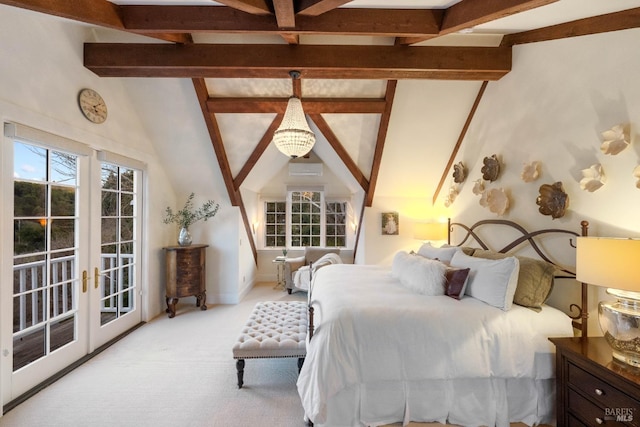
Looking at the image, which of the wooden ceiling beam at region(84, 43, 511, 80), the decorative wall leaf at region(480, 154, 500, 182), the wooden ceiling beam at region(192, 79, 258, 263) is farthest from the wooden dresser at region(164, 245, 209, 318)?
the decorative wall leaf at region(480, 154, 500, 182)

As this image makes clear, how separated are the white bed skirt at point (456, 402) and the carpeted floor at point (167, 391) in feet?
1.73

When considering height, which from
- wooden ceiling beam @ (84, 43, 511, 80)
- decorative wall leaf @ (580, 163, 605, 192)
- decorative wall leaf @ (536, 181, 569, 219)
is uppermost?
wooden ceiling beam @ (84, 43, 511, 80)

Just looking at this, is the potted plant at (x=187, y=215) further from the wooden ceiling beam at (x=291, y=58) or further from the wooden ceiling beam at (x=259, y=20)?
the wooden ceiling beam at (x=259, y=20)

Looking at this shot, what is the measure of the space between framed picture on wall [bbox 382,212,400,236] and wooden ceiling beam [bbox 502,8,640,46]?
278 cm

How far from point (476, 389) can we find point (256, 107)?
348 centimetres

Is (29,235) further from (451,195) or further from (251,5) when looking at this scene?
(451,195)

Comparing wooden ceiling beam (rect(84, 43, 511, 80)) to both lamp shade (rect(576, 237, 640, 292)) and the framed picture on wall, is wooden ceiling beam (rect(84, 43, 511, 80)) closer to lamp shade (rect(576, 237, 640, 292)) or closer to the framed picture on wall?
lamp shade (rect(576, 237, 640, 292))

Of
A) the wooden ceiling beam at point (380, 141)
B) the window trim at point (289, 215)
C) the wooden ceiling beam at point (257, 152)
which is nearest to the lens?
the wooden ceiling beam at point (380, 141)

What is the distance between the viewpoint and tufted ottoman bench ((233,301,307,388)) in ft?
7.77

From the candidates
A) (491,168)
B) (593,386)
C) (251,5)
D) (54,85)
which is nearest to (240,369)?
(593,386)

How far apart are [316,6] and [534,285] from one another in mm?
2555

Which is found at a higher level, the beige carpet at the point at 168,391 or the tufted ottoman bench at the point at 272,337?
the tufted ottoman bench at the point at 272,337

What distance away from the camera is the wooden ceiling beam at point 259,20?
2.20 metres

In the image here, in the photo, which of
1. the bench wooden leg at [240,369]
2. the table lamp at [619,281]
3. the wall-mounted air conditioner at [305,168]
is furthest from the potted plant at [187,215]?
the table lamp at [619,281]
